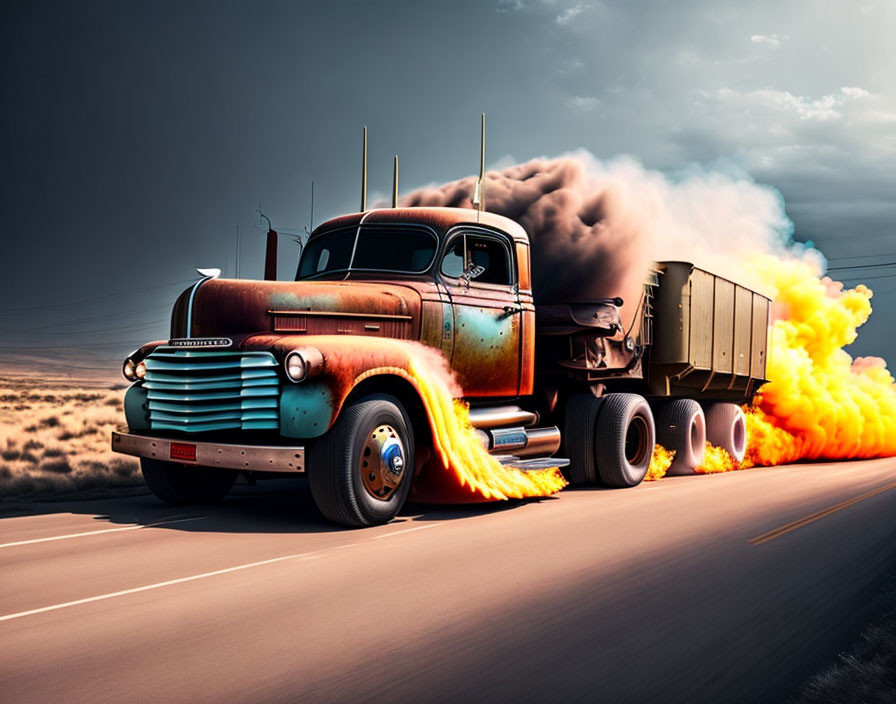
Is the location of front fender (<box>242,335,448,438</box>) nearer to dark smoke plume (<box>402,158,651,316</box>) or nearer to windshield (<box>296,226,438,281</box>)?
windshield (<box>296,226,438,281</box>)

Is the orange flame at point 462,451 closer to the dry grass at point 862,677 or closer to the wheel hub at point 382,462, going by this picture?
the wheel hub at point 382,462

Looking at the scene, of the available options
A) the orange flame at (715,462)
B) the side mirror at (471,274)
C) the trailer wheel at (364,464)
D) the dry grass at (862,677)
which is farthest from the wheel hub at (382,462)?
the orange flame at (715,462)

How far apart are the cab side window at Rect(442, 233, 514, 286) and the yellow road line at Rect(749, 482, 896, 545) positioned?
4.00 metres

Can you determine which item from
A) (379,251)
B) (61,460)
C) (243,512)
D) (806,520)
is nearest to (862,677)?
(806,520)

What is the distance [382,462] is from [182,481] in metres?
2.59

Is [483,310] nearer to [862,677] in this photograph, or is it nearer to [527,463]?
[527,463]

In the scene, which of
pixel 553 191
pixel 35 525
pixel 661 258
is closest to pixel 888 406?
pixel 661 258

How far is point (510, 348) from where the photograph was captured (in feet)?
34.1

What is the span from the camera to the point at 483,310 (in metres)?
10.1

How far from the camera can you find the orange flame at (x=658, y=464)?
543 inches

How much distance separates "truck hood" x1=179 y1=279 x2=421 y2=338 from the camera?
8.35 meters

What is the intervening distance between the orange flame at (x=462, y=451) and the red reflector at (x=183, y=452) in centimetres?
207

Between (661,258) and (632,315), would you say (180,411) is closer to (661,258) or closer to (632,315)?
(632,315)

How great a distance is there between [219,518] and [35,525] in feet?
5.27
